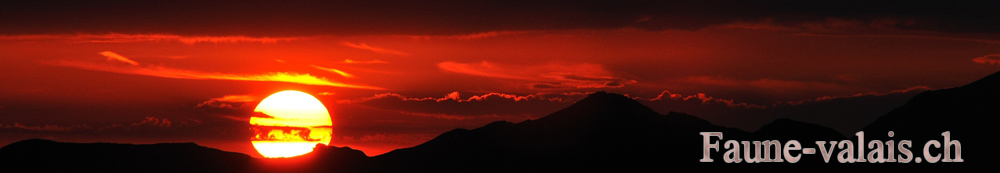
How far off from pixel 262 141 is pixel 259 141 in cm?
47

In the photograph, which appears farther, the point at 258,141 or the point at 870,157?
the point at 258,141

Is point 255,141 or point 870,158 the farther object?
point 255,141

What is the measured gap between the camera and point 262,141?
150 meters

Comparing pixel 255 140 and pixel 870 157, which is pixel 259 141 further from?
pixel 870 157

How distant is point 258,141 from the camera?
15000 centimetres

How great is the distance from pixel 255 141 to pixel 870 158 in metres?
87.7

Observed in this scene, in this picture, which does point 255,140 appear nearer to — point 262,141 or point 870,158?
point 262,141

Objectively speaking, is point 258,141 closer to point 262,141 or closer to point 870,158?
point 262,141

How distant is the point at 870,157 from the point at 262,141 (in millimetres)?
87244

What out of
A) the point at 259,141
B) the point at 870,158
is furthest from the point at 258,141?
the point at 870,158

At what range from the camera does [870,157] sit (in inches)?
4432

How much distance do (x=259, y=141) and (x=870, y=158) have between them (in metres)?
87.3

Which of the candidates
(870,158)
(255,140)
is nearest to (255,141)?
(255,140)

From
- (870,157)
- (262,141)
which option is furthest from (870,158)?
(262,141)
